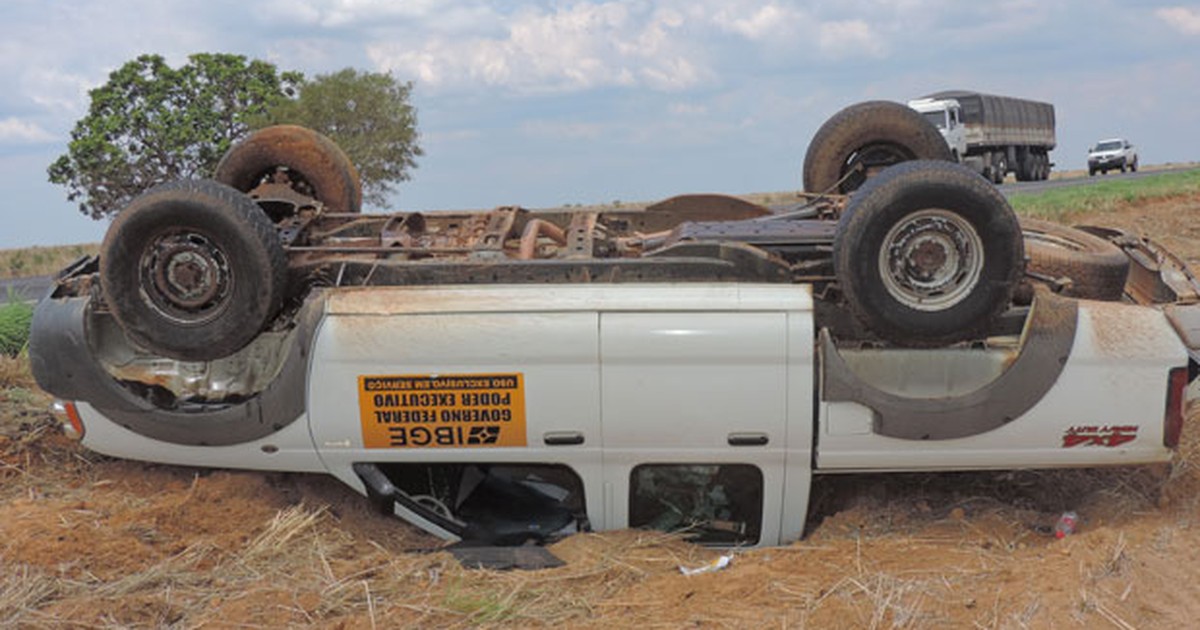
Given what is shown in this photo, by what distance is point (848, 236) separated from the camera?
396cm

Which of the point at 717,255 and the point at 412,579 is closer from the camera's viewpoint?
the point at 412,579

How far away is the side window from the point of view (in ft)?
13.7

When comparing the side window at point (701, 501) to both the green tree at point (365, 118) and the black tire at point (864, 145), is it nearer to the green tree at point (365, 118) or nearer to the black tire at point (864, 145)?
the black tire at point (864, 145)

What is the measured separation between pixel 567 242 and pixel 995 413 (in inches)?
81.5

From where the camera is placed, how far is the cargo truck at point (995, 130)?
115ft

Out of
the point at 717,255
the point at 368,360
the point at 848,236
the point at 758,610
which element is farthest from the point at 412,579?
the point at 848,236

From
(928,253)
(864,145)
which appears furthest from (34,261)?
(928,253)

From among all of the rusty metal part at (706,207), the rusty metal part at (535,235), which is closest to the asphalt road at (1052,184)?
the rusty metal part at (706,207)

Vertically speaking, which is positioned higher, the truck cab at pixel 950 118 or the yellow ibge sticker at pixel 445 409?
the truck cab at pixel 950 118

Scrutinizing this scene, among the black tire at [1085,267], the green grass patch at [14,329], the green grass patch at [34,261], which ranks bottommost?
the green grass patch at [34,261]

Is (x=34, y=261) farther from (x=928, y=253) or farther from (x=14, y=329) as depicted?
(x=928, y=253)

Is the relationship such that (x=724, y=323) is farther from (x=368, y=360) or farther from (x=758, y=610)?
(x=368, y=360)

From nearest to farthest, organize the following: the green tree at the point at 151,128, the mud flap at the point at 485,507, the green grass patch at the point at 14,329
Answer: the mud flap at the point at 485,507
the green grass patch at the point at 14,329
the green tree at the point at 151,128

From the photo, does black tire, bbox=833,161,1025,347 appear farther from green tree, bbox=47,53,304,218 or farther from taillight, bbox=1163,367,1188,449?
green tree, bbox=47,53,304,218
